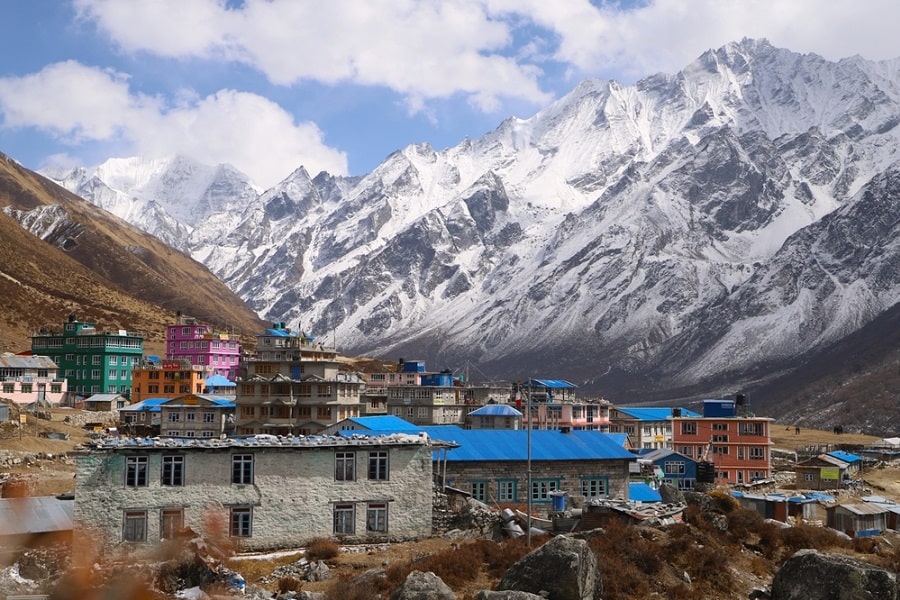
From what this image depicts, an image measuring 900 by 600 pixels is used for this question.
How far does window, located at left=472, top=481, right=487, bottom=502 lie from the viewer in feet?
186

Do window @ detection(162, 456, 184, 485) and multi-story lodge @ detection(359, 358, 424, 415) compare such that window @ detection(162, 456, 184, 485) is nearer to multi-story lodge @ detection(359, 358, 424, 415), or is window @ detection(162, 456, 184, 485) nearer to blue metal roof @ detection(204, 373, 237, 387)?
multi-story lodge @ detection(359, 358, 424, 415)

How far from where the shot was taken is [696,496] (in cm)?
4719

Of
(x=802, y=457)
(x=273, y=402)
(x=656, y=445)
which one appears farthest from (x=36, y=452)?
(x=802, y=457)

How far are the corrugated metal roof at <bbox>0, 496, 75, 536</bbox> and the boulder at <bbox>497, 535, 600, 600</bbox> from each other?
17.3 meters

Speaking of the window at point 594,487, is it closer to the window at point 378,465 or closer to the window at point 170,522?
the window at point 378,465

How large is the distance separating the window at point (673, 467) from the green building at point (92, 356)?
241ft

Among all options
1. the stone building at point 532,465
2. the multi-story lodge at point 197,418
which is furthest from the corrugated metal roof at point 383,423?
the multi-story lodge at point 197,418

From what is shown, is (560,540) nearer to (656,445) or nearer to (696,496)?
(696,496)

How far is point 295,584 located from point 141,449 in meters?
11.0

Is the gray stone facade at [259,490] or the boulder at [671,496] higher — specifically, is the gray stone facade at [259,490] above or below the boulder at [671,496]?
above

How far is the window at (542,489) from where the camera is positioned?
5828 centimetres

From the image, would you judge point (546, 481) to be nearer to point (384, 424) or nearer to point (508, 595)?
point (384, 424)

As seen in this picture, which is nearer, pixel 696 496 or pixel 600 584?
pixel 600 584

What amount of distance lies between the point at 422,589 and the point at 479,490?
2627 centimetres
